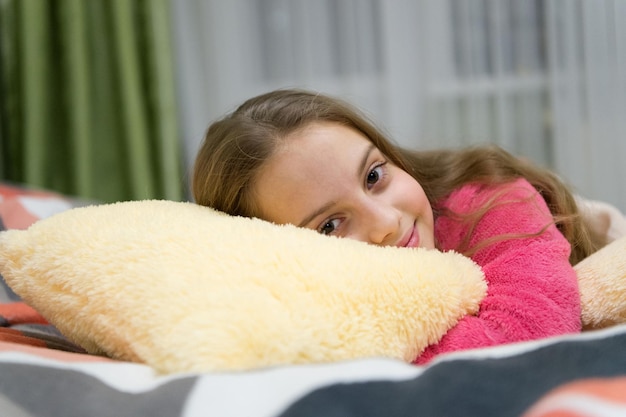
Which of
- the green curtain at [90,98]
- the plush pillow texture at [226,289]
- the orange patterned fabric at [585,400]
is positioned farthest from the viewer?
the green curtain at [90,98]

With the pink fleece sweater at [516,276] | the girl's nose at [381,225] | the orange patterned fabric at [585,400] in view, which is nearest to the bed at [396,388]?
the orange patterned fabric at [585,400]

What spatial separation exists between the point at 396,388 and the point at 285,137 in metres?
0.53

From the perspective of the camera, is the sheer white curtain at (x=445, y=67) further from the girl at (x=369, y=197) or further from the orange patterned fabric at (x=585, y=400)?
the orange patterned fabric at (x=585, y=400)

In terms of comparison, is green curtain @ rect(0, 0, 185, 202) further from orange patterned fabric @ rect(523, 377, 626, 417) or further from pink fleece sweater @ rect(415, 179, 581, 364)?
orange patterned fabric @ rect(523, 377, 626, 417)

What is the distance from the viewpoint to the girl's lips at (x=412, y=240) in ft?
3.01

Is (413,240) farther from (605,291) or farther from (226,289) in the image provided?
(226,289)

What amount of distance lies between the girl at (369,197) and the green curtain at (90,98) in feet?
4.39

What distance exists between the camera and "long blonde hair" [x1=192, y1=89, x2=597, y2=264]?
953mm

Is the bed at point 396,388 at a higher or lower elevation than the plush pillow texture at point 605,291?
higher

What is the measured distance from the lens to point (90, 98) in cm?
240

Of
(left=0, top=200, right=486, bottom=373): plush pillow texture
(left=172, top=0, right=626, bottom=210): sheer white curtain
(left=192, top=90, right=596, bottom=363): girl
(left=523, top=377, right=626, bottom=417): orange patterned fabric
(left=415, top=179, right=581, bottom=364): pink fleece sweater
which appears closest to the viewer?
(left=523, top=377, right=626, bottom=417): orange patterned fabric

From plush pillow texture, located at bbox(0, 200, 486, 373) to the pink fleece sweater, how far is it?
0.07ft

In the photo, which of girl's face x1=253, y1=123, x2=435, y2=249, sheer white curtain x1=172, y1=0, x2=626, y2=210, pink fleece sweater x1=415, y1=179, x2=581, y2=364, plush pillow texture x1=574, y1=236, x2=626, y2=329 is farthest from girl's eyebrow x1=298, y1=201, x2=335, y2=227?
sheer white curtain x1=172, y1=0, x2=626, y2=210

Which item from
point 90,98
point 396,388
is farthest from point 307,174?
point 90,98
